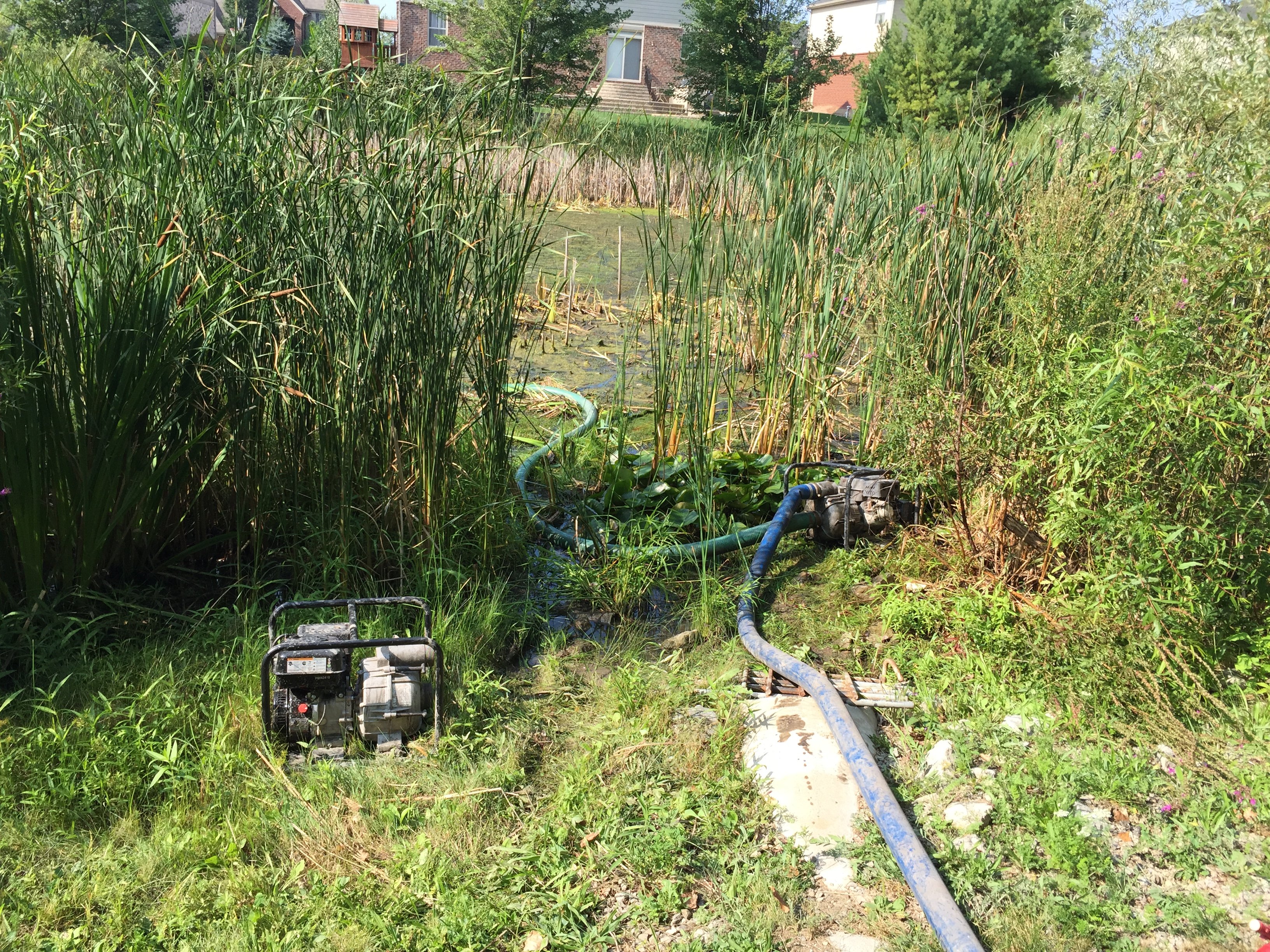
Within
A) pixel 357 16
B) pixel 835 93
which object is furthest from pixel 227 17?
pixel 835 93

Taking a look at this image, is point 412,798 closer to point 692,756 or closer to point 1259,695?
point 692,756

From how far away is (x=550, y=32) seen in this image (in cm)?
2281

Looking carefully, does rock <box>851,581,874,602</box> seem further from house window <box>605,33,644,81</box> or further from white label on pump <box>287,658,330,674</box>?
house window <box>605,33,644,81</box>

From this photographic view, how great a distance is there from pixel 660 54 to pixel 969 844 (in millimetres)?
34848

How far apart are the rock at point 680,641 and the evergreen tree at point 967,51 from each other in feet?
66.9

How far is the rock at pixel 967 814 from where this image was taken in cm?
237

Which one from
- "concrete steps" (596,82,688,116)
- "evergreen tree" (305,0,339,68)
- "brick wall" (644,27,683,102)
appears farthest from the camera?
"brick wall" (644,27,683,102)

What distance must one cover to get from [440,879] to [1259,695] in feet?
7.64

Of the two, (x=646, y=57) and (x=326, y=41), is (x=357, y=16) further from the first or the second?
(x=646, y=57)

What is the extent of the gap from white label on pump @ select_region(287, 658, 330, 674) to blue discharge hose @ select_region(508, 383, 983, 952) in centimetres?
134

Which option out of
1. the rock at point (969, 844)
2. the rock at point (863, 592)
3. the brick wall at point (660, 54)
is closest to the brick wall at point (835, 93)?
the brick wall at point (660, 54)

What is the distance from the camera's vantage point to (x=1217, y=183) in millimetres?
2805

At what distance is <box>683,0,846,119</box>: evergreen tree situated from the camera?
70.9 ft

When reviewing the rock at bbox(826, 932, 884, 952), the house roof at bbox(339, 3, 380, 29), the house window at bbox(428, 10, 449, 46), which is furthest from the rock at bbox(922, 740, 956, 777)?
the house window at bbox(428, 10, 449, 46)
